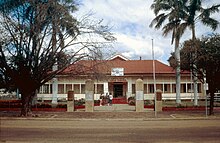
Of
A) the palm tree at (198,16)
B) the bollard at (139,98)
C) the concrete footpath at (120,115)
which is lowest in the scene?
the concrete footpath at (120,115)

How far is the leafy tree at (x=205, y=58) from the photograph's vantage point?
22438mm

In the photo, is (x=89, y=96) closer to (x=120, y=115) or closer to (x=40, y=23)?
(x=120, y=115)

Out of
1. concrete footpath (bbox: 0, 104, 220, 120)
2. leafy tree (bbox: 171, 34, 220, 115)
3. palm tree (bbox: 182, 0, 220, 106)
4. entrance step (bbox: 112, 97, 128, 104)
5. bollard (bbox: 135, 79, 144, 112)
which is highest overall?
palm tree (bbox: 182, 0, 220, 106)

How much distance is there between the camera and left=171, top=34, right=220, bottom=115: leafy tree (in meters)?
22.4

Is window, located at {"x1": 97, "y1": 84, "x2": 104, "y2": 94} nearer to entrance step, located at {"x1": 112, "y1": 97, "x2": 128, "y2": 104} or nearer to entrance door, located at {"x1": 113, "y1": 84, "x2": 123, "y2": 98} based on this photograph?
entrance door, located at {"x1": 113, "y1": 84, "x2": 123, "y2": 98}

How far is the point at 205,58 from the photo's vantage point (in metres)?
22.6

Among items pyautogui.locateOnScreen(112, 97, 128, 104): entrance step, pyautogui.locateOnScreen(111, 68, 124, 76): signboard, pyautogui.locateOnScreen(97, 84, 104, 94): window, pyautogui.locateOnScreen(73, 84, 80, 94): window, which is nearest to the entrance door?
pyautogui.locateOnScreen(97, 84, 104, 94): window

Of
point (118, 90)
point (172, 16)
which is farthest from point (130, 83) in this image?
point (172, 16)

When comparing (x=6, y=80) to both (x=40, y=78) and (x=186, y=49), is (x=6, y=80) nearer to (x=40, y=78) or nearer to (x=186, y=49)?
(x=40, y=78)

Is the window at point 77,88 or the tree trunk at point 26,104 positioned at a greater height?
the window at point 77,88

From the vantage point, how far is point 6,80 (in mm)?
26938

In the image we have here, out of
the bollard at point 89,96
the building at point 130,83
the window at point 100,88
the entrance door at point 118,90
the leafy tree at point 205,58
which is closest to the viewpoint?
the leafy tree at point 205,58

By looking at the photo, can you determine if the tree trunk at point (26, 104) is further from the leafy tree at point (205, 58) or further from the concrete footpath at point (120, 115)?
the leafy tree at point (205, 58)

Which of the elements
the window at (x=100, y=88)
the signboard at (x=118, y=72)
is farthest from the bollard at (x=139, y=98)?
the window at (x=100, y=88)
